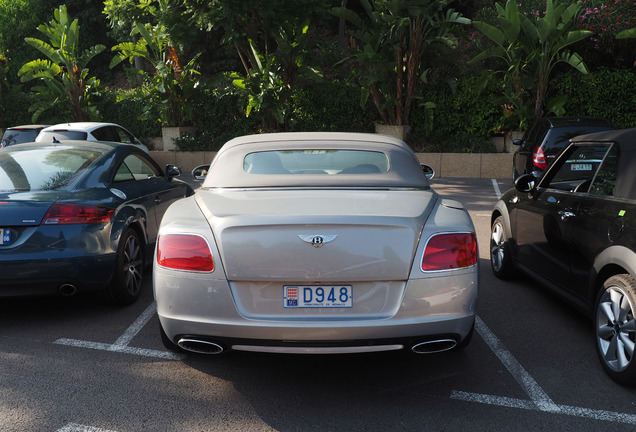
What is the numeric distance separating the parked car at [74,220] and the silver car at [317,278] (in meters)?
1.64

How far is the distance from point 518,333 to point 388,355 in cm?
124

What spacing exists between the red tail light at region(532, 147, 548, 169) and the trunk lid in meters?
7.52

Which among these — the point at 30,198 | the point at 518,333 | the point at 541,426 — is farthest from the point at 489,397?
the point at 30,198

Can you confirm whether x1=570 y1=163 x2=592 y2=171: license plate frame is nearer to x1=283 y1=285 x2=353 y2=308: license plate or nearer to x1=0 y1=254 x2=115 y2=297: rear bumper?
x1=283 y1=285 x2=353 y2=308: license plate

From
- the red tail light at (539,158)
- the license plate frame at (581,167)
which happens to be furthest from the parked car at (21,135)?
the license plate frame at (581,167)

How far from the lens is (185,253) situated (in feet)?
11.8

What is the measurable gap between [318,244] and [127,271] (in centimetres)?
288

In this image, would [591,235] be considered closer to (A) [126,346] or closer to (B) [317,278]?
(B) [317,278]

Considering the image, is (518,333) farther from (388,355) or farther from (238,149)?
(238,149)

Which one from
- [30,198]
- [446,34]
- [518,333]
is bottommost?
[518,333]

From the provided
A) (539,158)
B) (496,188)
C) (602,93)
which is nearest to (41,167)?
(539,158)

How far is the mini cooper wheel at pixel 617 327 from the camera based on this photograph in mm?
3732

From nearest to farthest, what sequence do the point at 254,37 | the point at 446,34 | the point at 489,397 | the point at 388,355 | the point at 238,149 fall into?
the point at 489,397 → the point at 388,355 → the point at 238,149 → the point at 446,34 → the point at 254,37

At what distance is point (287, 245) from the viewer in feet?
11.2
